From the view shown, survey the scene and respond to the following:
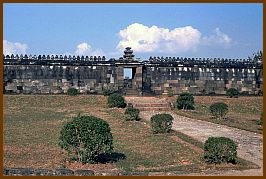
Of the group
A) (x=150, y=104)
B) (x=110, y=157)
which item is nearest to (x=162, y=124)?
(x=110, y=157)

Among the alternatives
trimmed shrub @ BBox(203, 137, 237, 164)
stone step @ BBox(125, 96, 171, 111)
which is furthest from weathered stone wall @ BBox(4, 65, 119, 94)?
trimmed shrub @ BBox(203, 137, 237, 164)

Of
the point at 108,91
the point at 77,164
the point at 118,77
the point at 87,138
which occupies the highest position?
the point at 118,77

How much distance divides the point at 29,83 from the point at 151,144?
957 inches

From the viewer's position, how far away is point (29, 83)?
36.8 m

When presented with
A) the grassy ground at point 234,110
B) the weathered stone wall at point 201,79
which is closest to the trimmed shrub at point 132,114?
the grassy ground at point 234,110

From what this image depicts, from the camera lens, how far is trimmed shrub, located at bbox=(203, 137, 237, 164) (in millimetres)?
11391

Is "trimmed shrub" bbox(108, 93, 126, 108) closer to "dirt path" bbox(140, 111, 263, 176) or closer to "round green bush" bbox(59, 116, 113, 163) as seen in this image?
"dirt path" bbox(140, 111, 263, 176)

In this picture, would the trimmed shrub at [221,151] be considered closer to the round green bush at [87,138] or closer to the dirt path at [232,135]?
the dirt path at [232,135]

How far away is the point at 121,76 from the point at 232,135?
68.0ft

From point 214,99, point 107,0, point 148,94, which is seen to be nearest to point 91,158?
point 107,0

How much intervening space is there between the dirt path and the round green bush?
126 inches

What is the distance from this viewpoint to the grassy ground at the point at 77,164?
11.6 metres

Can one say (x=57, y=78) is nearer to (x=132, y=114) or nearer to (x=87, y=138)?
(x=132, y=114)

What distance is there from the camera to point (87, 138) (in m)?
11.7
